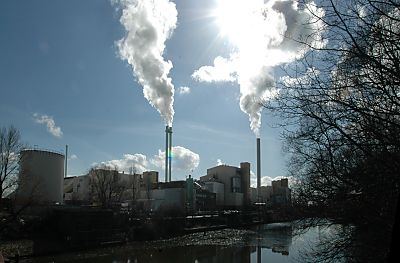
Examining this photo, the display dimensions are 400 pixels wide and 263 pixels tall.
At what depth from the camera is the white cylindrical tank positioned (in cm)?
6078

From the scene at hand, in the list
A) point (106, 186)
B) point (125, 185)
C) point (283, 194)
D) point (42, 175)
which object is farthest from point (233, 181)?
point (283, 194)

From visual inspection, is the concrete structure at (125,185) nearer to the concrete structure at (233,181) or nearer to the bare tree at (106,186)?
the bare tree at (106,186)

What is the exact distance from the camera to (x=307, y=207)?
12.0m

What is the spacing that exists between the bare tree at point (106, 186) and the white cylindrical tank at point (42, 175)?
11.5 m

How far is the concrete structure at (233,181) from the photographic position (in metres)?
124

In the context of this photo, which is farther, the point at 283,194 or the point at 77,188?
the point at 77,188

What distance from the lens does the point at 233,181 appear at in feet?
410

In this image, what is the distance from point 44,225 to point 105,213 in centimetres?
825

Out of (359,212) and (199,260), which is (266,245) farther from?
(359,212)

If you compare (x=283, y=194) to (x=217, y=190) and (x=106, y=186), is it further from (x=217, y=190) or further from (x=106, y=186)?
(x=217, y=190)

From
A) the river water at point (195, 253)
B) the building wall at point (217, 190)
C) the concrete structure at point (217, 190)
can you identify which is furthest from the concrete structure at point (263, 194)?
the river water at point (195, 253)

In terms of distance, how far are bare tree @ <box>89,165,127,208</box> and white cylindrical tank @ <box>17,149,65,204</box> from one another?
1146 centimetres

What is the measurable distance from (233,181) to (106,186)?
48.9 m

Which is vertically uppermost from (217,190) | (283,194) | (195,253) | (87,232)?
(217,190)
